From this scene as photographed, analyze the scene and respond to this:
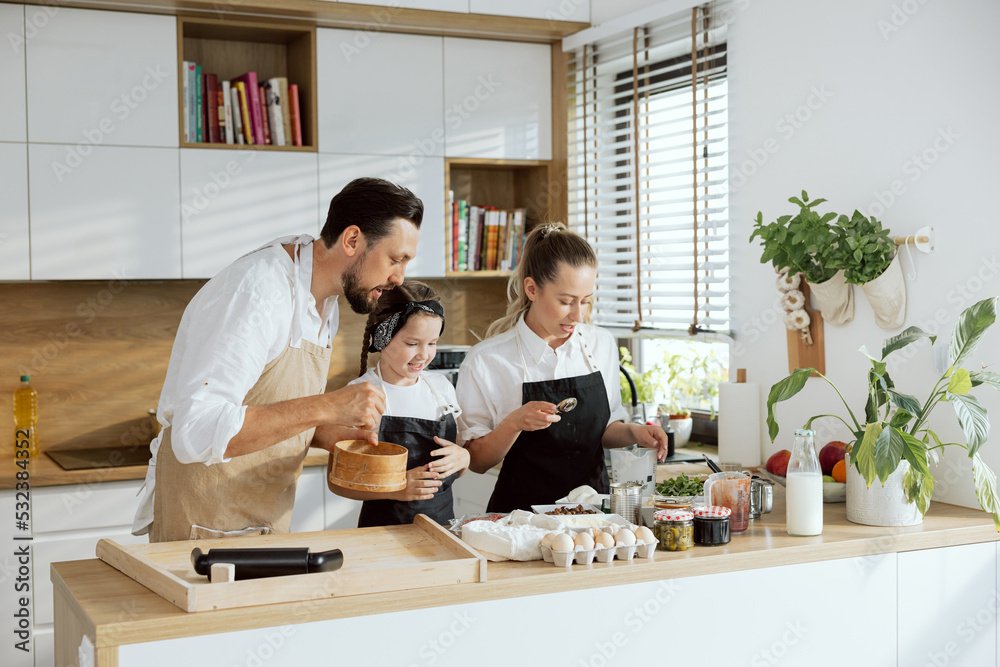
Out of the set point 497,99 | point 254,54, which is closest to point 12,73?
point 254,54

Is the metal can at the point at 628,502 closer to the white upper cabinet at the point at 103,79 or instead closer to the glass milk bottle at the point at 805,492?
the glass milk bottle at the point at 805,492

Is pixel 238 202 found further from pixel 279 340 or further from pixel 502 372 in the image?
pixel 279 340

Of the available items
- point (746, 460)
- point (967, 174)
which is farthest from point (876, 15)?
point (746, 460)

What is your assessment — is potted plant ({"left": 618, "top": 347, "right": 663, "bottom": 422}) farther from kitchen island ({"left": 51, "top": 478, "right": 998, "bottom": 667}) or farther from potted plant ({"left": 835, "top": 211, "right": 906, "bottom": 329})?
kitchen island ({"left": 51, "top": 478, "right": 998, "bottom": 667})

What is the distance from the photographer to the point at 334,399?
1.71 metres

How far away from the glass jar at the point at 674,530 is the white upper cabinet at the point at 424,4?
2344 millimetres

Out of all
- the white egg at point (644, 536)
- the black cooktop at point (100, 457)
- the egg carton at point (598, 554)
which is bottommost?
the black cooktop at point (100, 457)

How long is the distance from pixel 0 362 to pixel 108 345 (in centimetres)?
37

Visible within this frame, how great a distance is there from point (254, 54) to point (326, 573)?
2752mm

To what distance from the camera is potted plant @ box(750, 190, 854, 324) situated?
2422 millimetres

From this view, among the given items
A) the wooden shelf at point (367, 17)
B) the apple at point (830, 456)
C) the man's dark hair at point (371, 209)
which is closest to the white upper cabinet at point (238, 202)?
the wooden shelf at point (367, 17)

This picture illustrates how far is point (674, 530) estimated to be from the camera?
1760mm

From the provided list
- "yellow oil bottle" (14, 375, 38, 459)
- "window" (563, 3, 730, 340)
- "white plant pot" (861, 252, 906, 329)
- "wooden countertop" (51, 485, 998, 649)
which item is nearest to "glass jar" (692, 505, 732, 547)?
"wooden countertop" (51, 485, 998, 649)

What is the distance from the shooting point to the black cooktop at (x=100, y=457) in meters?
3.16
